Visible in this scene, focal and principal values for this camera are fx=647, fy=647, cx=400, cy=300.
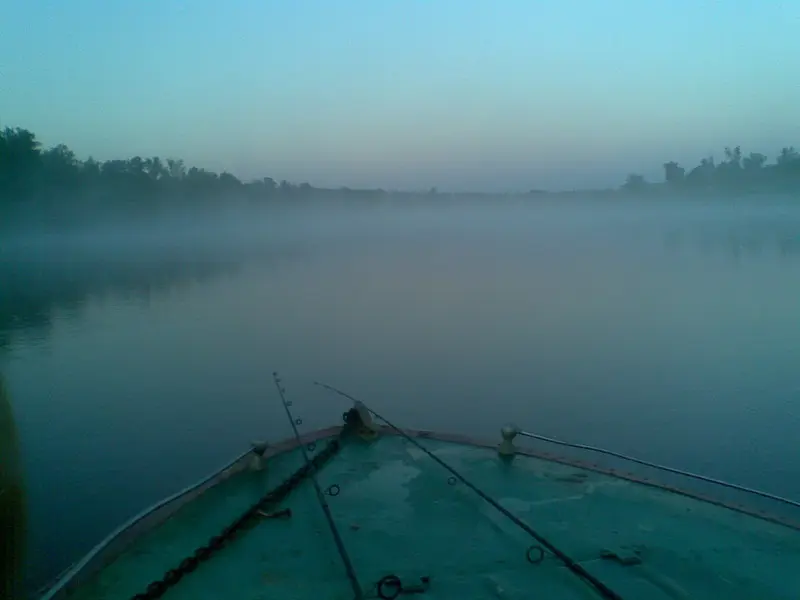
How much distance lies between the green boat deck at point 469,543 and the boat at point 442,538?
0.01 meters

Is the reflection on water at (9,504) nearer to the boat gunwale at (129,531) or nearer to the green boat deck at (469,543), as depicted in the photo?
the boat gunwale at (129,531)

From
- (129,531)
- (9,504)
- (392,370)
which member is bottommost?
(392,370)

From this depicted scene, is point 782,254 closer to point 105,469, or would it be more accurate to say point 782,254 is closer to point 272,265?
point 272,265


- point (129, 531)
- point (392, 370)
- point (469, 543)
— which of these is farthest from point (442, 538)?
point (392, 370)

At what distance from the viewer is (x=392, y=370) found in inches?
572

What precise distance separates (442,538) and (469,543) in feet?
0.66

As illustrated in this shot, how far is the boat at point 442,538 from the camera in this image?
3.92 meters

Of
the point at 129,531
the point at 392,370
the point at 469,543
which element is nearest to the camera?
the point at 469,543

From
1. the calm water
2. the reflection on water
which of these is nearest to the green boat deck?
the reflection on water

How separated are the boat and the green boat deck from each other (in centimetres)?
1

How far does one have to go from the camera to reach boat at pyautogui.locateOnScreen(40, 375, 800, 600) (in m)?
3.92

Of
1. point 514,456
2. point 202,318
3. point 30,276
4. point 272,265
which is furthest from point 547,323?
point 30,276

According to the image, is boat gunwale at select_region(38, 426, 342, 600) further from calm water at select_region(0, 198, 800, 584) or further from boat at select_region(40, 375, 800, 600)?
calm water at select_region(0, 198, 800, 584)

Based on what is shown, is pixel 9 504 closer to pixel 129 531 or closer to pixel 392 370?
pixel 129 531
